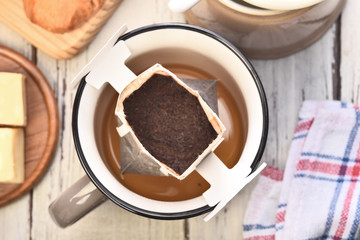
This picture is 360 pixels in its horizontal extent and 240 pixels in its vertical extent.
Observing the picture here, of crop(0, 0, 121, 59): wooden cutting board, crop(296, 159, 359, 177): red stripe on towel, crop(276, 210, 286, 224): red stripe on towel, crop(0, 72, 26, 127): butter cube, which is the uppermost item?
crop(0, 0, 121, 59): wooden cutting board

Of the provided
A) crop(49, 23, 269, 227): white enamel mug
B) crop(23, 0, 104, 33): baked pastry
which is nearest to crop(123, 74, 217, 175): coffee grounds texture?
crop(49, 23, 269, 227): white enamel mug

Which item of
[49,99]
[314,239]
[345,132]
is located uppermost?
[49,99]

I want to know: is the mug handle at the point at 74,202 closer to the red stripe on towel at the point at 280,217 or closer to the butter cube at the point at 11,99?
the butter cube at the point at 11,99

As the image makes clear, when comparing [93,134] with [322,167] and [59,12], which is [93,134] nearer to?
[59,12]

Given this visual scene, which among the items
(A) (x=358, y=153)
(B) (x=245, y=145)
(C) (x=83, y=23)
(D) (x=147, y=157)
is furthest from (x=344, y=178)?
(C) (x=83, y=23)

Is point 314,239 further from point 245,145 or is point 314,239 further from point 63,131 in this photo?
point 63,131

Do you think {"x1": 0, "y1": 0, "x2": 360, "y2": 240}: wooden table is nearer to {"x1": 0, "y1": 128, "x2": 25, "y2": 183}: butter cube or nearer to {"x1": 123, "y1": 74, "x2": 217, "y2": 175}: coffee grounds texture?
{"x1": 0, "y1": 128, "x2": 25, "y2": 183}: butter cube

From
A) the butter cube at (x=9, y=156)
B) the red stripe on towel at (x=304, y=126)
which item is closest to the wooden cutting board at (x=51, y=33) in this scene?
the butter cube at (x=9, y=156)
